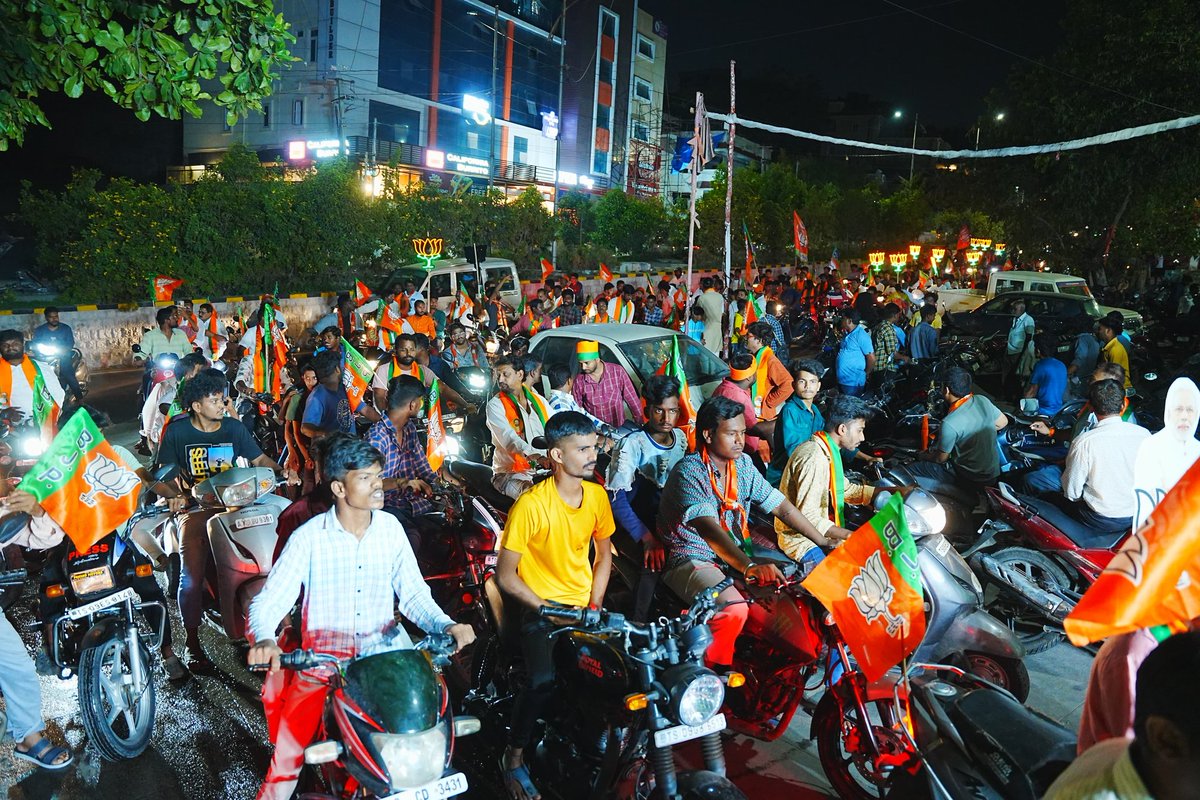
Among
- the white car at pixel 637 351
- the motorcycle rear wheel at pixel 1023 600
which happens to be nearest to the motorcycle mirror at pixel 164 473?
the white car at pixel 637 351

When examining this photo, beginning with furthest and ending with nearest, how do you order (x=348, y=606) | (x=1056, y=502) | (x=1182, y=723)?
(x=1056, y=502), (x=348, y=606), (x=1182, y=723)

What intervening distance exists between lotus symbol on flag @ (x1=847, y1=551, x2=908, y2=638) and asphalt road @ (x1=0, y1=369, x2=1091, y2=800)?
1.41 metres

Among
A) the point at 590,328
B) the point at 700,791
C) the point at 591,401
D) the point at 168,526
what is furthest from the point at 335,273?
the point at 700,791

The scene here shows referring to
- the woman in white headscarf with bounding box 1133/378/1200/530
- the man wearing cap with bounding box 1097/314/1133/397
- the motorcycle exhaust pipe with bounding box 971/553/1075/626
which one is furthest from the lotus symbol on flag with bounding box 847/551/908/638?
the man wearing cap with bounding box 1097/314/1133/397

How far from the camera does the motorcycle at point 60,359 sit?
1063 cm

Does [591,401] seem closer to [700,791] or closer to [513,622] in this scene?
[513,622]

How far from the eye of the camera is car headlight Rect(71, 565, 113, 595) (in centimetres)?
441

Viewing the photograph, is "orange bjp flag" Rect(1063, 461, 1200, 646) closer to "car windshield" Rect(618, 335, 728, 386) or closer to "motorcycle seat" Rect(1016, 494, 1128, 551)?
"motorcycle seat" Rect(1016, 494, 1128, 551)

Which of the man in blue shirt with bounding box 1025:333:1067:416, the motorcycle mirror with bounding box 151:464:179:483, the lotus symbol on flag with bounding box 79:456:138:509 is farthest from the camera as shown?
the man in blue shirt with bounding box 1025:333:1067:416

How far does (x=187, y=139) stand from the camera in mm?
42438

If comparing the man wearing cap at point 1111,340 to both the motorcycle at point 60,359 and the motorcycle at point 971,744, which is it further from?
the motorcycle at point 60,359

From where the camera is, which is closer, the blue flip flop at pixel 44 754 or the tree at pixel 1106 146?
the blue flip flop at pixel 44 754

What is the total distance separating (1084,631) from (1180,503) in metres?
0.46

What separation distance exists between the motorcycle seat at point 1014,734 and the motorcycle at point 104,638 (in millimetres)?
3876
